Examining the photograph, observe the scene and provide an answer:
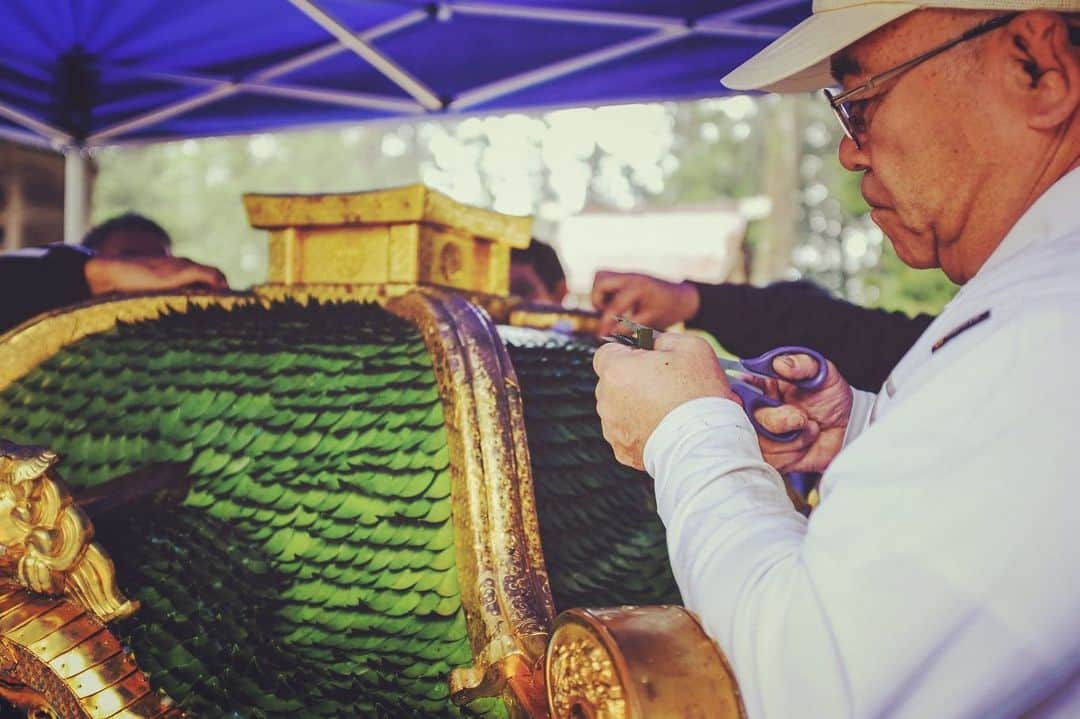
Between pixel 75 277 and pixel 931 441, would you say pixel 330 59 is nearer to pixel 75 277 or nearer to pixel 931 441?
pixel 75 277

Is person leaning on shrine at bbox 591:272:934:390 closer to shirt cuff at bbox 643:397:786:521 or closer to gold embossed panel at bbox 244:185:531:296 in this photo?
gold embossed panel at bbox 244:185:531:296

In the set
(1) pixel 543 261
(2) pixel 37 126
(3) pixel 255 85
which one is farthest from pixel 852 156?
(2) pixel 37 126

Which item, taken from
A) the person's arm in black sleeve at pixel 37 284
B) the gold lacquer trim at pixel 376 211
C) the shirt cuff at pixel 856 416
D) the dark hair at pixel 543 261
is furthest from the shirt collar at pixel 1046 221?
the dark hair at pixel 543 261

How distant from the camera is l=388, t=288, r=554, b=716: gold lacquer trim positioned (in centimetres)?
108

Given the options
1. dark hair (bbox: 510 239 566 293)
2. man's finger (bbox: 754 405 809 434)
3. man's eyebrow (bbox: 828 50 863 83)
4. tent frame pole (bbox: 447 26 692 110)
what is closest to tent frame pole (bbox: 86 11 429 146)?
tent frame pole (bbox: 447 26 692 110)

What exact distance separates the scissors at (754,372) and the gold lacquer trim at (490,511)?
30 centimetres

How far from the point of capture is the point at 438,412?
143 centimetres

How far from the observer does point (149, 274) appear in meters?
1.93

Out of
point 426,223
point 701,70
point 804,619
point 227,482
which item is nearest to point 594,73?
point 701,70

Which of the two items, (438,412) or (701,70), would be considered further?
(701,70)

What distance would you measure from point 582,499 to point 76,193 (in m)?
3.85

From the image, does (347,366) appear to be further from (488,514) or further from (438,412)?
(488,514)

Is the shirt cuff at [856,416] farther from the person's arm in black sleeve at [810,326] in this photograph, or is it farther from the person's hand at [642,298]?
the person's arm in black sleeve at [810,326]

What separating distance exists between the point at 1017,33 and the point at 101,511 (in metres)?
1.44
